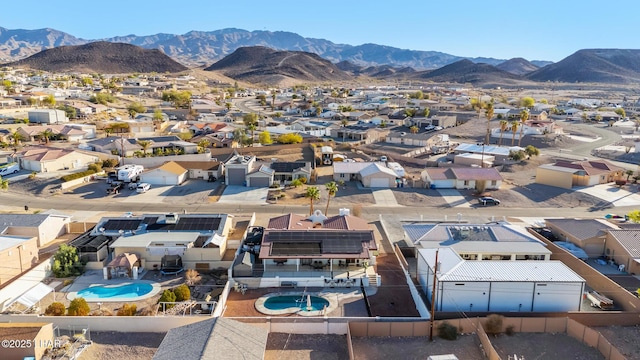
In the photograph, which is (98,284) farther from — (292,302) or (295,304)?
(295,304)

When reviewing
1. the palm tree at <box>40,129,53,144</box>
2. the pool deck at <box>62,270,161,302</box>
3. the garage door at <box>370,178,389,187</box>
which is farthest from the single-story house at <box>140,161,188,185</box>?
the palm tree at <box>40,129,53,144</box>

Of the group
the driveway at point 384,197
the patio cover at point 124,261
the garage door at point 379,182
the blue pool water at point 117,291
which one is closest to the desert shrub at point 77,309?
the blue pool water at point 117,291

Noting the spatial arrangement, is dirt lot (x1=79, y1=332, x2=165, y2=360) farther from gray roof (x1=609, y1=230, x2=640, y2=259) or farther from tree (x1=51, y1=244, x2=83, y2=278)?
gray roof (x1=609, y1=230, x2=640, y2=259)

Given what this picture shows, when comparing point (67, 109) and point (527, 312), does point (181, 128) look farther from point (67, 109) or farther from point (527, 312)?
point (527, 312)

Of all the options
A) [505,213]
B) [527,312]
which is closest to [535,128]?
[505,213]

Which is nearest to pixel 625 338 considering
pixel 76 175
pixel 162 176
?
pixel 162 176

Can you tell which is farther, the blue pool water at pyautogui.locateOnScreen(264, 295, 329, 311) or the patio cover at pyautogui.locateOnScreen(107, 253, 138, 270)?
the patio cover at pyautogui.locateOnScreen(107, 253, 138, 270)

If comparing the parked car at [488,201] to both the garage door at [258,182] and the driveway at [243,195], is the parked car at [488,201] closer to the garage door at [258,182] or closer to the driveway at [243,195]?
the driveway at [243,195]
